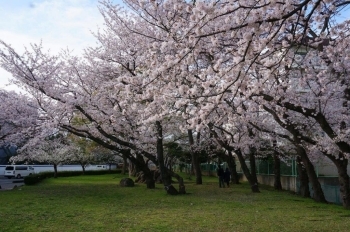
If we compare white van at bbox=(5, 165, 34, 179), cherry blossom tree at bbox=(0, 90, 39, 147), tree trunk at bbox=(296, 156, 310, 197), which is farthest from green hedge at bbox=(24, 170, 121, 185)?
tree trunk at bbox=(296, 156, 310, 197)

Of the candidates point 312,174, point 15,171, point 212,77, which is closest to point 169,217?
point 212,77

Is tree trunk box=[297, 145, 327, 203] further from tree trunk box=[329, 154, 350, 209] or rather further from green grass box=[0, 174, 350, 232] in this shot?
green grass box=[0, 174, 350, 232]

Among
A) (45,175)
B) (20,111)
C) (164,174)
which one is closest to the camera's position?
(20,111)

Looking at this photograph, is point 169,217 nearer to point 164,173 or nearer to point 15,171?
point 164,173

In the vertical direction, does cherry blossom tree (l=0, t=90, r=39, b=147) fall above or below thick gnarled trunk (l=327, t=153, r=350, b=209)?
above

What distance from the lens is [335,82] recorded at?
33.6 feet

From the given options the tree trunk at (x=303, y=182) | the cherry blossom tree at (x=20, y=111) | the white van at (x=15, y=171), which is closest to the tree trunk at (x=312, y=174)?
the tree trunk at (x=303, y=182)

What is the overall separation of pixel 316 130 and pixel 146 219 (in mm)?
9671

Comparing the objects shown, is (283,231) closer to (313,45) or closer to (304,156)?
(313,45)

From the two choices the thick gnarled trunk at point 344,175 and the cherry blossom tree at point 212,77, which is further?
the thick gnarled trunk at point 344,175

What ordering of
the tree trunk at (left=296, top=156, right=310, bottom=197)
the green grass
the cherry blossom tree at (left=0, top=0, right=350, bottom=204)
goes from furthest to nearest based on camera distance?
the tree trunk at (left=296, top=156, right=310, bottom=197), the green grass, the cherry blossom tree at (left=0, top=0, right=350, bottom=204)

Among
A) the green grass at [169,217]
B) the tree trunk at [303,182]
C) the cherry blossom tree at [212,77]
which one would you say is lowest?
the green grass at [169,217]

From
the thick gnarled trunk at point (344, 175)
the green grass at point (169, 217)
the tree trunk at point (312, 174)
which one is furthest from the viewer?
the tree trunk at point (312, 174)

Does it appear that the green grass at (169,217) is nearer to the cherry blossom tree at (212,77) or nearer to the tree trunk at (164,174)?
the cherry blossom tree at (212,77)
